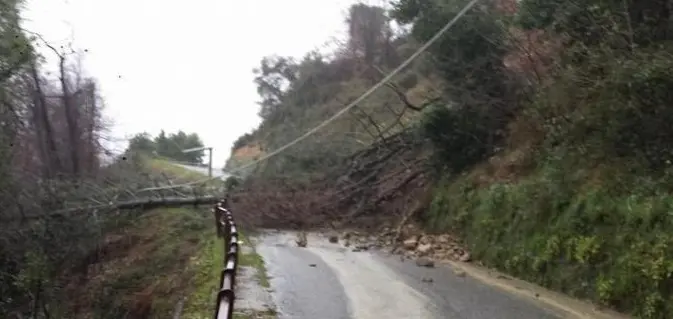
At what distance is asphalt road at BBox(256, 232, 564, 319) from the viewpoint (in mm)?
9969

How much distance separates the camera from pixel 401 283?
41.7 ft

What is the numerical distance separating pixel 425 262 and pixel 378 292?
3.96 m

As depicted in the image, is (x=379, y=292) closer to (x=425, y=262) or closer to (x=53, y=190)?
(x=425, y=262)

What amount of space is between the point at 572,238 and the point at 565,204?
3.39ft

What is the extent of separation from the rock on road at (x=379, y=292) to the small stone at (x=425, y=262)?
0.49ft

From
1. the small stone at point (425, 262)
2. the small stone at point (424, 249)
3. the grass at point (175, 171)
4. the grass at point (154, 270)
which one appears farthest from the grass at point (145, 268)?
the grass at point (175, 171)

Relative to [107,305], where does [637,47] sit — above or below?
above

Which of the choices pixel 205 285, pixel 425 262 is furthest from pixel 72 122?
pixel 205 285

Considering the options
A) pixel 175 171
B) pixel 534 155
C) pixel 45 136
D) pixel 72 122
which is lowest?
pixel 534 155

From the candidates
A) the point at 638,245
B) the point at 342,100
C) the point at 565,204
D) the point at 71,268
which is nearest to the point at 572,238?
the point at 565,204

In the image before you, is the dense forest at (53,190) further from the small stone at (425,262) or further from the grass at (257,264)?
the small stone at (425,262)

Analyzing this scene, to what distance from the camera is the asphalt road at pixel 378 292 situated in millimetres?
9969

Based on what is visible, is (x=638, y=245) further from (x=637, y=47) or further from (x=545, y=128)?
(x=545, y=128)

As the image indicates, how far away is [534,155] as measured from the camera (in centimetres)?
1548
